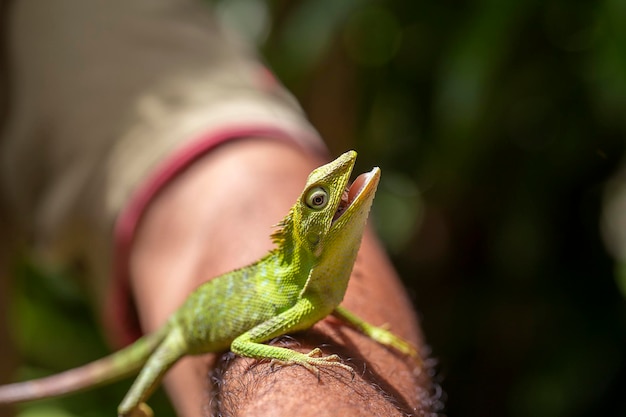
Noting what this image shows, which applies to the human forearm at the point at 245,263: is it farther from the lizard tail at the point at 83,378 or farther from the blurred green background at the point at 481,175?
the blurred green background at the point at 481,175

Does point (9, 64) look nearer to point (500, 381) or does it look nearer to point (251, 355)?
point (251, 355)

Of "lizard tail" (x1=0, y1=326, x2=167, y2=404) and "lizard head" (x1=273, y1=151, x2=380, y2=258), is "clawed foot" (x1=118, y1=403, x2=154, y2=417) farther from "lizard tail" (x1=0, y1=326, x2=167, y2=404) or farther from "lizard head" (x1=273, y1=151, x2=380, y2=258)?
"lizard head" (x1=273, y1=151, x2=380, y2=258)

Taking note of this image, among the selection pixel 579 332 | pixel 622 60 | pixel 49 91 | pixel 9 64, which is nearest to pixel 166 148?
pixel 49 91

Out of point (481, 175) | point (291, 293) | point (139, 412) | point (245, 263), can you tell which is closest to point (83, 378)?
point (139, 412)

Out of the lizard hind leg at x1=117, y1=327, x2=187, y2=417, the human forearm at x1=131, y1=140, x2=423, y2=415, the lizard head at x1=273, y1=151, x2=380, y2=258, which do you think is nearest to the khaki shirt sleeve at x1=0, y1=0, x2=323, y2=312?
the human forearm at x1=131, y1=140, x2=423, y2=415

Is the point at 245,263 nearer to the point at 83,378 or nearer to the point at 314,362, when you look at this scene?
the point at 314,362

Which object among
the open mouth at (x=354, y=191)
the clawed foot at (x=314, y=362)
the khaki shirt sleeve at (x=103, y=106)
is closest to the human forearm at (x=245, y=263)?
the clawed foot at (x=314, y=362)
